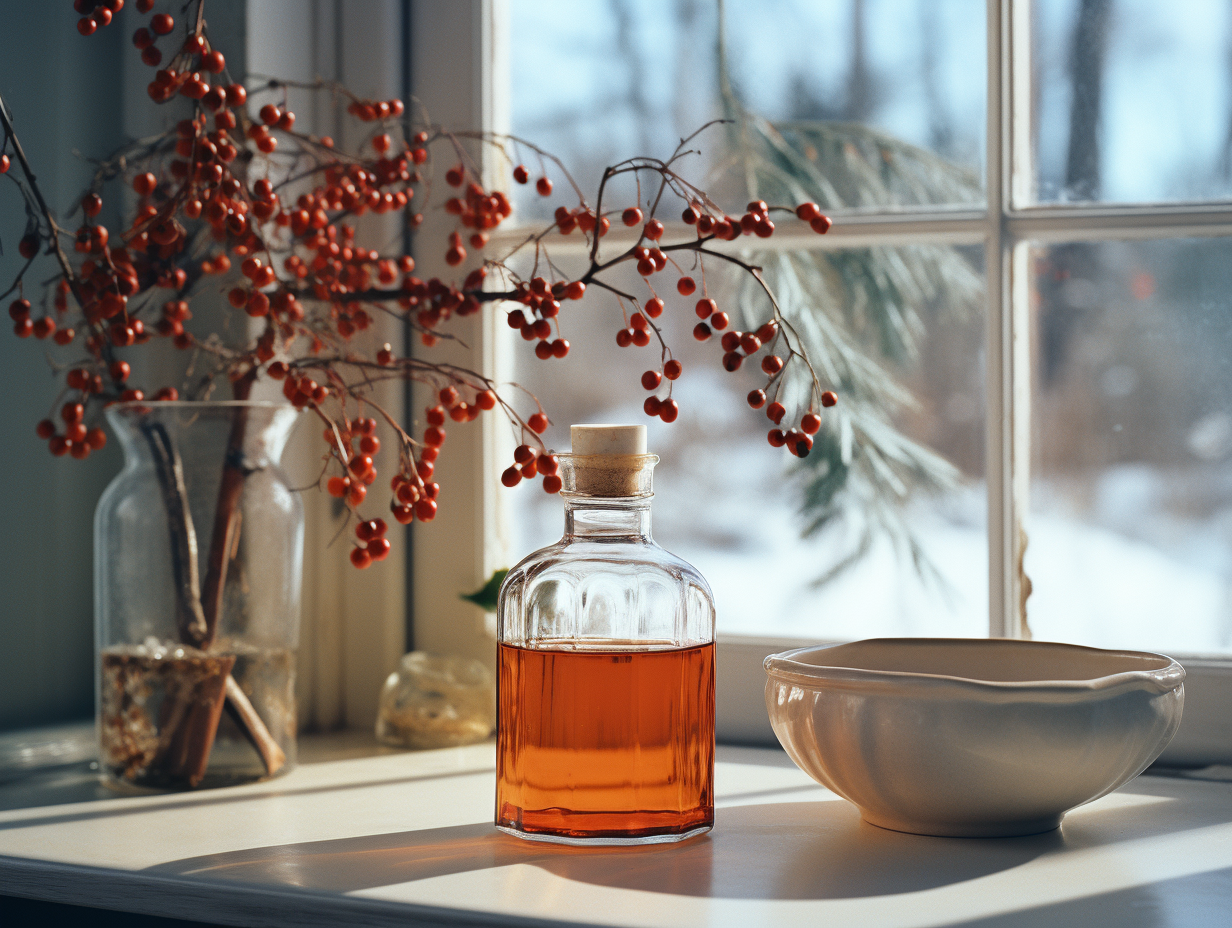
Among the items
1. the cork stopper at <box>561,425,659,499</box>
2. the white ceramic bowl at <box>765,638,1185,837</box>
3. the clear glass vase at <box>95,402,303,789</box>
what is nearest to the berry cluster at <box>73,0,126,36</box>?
the clear glass vase at <box>95,402,303,789</box>

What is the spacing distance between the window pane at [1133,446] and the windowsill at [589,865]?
17cm

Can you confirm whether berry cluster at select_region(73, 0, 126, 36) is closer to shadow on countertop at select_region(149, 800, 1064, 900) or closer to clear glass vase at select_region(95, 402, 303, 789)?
clear glass vase at select_region(95, 402, 303, 789)

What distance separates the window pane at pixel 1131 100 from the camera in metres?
0.98

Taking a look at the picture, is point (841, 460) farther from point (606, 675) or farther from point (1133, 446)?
point (606, 675)

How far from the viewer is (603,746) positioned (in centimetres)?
73

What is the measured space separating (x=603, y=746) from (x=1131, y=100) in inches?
27.7

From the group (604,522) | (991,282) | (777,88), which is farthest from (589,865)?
(777,88)

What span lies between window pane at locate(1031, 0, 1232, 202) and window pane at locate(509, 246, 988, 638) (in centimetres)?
12

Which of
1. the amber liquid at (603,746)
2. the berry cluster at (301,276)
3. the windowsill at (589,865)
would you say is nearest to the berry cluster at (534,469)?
the berry cluster at (301,276)

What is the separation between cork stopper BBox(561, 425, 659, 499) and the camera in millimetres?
757

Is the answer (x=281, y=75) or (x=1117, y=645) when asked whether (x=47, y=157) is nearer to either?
(x=281, y=75)

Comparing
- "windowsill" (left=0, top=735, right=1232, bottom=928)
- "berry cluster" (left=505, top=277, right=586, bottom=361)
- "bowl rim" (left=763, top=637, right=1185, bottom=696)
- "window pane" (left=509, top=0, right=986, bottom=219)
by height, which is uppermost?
"window pane" (left=509, top=0, right=986, bottom=219)

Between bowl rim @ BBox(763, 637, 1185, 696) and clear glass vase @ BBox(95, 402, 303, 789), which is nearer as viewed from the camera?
bowl rim @ BBox(763, 637, 1185, 696)

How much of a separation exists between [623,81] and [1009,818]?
0.75 meters
